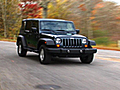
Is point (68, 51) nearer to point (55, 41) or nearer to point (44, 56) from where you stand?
point (55, 41)

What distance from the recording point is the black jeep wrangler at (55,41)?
10.2 metres

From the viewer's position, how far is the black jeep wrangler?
1024cm

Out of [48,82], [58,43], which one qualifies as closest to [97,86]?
[48,82]

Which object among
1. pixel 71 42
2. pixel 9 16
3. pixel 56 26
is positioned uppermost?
pixel 9 16

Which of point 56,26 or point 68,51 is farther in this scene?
point 56,26

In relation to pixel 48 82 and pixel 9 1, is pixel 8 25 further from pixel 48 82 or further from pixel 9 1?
pixel 48 82

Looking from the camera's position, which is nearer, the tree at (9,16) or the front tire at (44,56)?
the front tire at (44,56)

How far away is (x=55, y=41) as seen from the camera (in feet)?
33.7

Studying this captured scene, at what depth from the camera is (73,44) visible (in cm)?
1051

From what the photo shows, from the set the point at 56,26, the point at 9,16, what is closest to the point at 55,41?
the point at 56,26

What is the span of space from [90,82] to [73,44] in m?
3.71

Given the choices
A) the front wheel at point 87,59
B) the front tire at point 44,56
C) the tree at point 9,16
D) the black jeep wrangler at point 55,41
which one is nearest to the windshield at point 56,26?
the black jeep wrangler at point 55,41

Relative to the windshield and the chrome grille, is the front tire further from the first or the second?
the windshield

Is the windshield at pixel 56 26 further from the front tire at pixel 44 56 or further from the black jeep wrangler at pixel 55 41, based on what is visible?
the front tire at pixel 44 56
